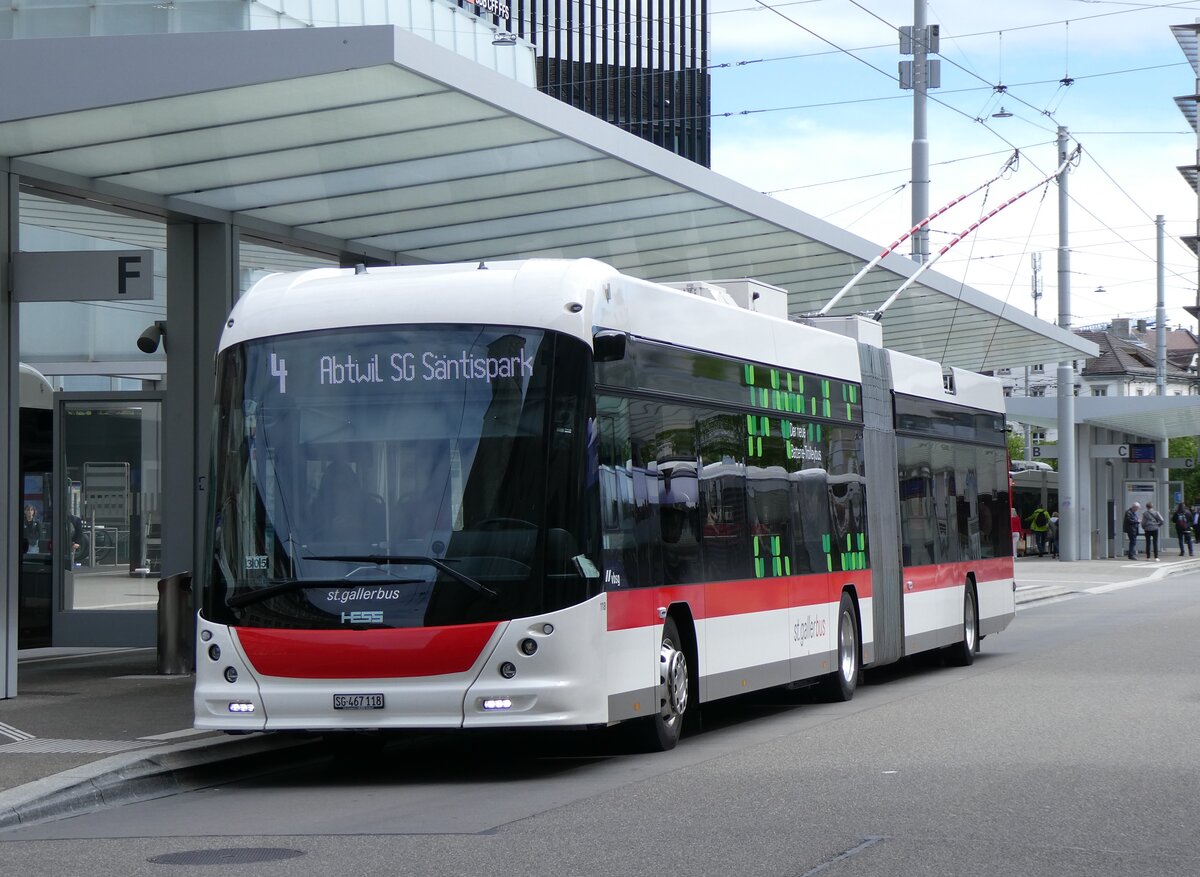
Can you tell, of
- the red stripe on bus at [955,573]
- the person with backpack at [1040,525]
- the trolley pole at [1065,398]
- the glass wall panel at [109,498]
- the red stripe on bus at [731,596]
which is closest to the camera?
the red stripe on bus at [731,596]

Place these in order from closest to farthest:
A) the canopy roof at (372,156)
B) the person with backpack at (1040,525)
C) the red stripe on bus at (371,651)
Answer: the red stripe on bus at (371,651) → the canopy roof at (372,156) → the person with backpack at (1040,525)

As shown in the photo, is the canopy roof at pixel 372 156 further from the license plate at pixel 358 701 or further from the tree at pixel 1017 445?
the tree at pixel 1017 445

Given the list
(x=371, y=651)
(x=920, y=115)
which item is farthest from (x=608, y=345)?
(x=920, y=115)

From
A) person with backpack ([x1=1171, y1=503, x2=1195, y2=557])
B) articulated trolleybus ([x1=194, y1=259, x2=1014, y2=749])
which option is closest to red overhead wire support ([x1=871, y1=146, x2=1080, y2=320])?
articulated trolleybus ([x1=194, y1=259, x2=1014, y2=749])

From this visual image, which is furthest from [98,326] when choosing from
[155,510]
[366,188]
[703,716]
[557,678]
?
[557,678]

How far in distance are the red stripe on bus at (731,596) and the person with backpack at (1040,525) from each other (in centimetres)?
3850

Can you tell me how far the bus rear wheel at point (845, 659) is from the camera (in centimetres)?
1513

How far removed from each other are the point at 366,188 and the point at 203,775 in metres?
6.79

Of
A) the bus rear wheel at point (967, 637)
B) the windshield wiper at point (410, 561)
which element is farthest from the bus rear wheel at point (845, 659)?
the windshield wiper at point (410, 561)

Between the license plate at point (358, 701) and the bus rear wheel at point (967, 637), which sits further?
the bus rear wheel at point (967, 637)

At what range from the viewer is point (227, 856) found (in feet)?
26.1

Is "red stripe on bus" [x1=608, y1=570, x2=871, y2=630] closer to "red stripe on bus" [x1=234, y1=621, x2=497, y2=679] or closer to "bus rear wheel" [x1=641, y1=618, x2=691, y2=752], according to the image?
"bus rear wheel" [x1=641, y1=618, x2=691, y2=752]

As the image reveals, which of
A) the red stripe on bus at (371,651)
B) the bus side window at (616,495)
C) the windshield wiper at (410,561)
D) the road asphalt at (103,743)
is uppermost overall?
the bus side window at (616,495)

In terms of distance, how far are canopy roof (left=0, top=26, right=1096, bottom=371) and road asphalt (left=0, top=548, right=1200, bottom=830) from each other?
4.15 meters
